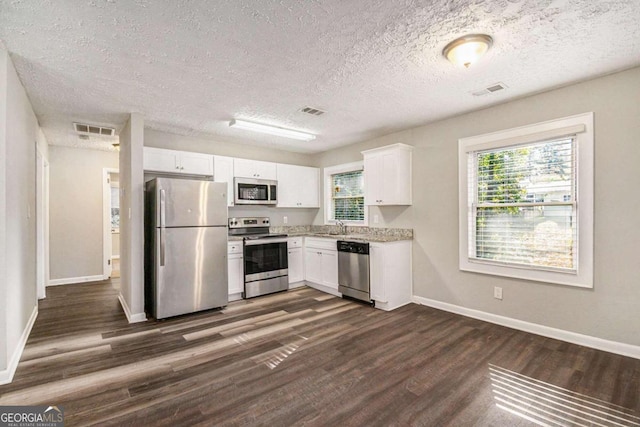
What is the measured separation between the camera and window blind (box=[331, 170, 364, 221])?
5352 mm

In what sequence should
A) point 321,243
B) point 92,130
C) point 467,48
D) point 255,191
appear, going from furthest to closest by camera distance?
point 255,191, point 321,243, point 92,130, point 467,48

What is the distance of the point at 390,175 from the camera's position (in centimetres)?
435

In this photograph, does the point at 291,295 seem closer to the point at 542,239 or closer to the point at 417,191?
the point at 417,191

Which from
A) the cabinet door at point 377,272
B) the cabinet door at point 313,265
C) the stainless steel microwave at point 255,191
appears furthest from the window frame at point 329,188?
the cabinet door at point 377,272

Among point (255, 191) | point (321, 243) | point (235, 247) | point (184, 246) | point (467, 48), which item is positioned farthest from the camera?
point (255, 191)

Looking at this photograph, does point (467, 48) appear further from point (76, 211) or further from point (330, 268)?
point (76, 211)

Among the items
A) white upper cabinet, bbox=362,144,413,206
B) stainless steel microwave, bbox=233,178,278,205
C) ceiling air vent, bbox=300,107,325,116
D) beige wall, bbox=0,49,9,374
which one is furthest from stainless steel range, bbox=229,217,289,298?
beige wall, bbox=0,49,9,374

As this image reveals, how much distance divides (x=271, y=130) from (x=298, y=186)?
1564mm

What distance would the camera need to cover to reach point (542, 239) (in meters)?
3.20

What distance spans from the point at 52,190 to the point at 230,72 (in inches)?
198

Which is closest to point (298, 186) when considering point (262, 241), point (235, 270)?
point (262, 241)

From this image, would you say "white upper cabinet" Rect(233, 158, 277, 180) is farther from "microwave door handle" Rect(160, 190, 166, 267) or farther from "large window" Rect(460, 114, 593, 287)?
"large window" Rect(460, 114, 593, 287)

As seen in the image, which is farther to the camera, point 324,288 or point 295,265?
point 295,265

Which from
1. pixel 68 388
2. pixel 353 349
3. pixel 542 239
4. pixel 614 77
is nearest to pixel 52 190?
pixel 68 388
